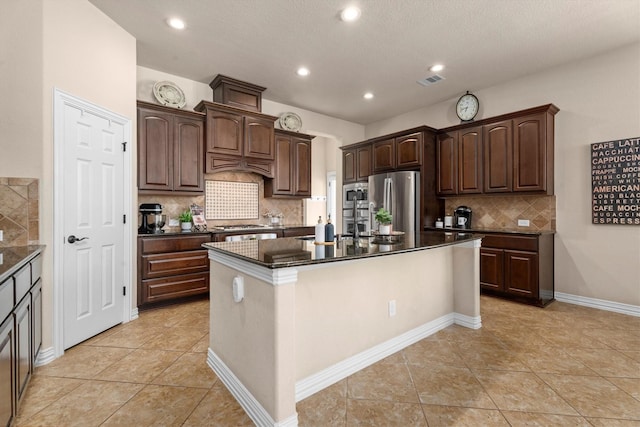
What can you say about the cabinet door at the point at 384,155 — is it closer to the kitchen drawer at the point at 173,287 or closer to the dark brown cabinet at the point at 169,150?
the dark brown cabinet at the point at 169,150

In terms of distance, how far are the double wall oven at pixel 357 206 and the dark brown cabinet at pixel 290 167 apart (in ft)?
3.36

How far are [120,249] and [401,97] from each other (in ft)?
14.8

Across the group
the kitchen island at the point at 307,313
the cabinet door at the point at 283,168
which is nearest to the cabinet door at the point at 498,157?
the kitchen island at the point at 307,313

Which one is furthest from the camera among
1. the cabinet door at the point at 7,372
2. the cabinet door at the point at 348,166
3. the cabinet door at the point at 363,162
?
the cabinet door at the point at 348,166

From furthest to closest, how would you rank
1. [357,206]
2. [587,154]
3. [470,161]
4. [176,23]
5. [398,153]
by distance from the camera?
1. [357,206]
2. [398,153]
3. [470,161]
4. [587,154]
5. [176,23]

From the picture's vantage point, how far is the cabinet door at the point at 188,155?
377 cm

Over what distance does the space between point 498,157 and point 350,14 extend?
2.77 m

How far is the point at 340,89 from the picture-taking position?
15.0ft

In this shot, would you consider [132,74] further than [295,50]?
No

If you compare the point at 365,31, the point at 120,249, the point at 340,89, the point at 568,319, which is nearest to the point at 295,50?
the point at 365,31

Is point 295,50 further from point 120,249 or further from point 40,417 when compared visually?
point 40,417

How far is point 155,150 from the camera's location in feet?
11.8

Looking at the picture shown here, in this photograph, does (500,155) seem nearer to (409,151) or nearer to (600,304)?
(409,151)

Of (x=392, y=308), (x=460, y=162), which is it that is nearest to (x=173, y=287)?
(x=392, y=308)
